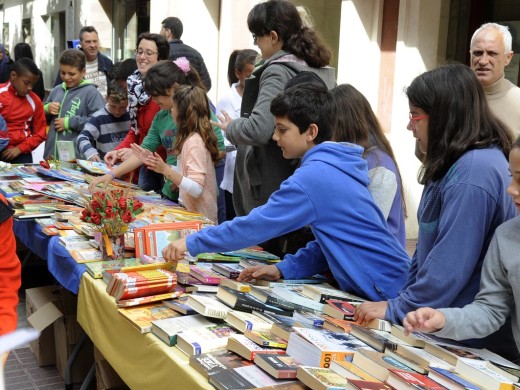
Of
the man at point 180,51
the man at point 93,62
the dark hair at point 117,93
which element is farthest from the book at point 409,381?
the man at point 93,62

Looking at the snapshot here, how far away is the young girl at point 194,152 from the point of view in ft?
14.4

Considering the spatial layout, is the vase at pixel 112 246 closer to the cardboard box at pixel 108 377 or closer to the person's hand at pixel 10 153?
the cardboard box at pixel 108 377

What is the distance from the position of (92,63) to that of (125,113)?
220 cm

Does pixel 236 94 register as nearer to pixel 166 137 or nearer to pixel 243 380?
pixel 166 137

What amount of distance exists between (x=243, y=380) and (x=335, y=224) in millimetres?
1029

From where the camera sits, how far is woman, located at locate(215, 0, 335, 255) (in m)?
3.85

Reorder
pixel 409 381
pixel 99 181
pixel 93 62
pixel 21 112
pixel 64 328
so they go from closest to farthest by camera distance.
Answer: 1. pixel 409 381
2. pixel 64 328
3. pixel 99 181
4. pixel 21 112
5. pixel 93 62

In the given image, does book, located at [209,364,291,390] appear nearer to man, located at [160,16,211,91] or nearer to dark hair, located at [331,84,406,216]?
dark hair, located at [331,84,406,216]

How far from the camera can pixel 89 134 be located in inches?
242

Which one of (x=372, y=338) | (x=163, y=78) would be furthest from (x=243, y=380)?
(x=163, y=78)

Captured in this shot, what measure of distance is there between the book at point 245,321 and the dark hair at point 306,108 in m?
0.94

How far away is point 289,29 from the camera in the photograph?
396 centimetres

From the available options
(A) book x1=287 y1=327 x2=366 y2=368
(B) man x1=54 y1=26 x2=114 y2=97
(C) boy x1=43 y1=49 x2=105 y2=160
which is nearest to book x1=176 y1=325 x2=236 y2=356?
(A) book x1=287 y1=327 x2=366 y2=368

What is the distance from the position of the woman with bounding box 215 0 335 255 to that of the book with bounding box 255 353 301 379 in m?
1.73
